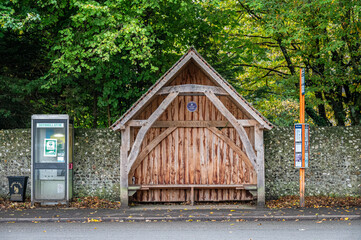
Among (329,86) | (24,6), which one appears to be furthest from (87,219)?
(329,86)

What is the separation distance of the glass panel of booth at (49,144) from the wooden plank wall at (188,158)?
2399 millimetres

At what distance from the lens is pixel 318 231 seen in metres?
9.80

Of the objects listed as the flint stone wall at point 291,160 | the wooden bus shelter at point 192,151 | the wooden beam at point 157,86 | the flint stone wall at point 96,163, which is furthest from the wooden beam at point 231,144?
the flint stone wall at point 96,163

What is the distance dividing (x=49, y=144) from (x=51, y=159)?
474 millimetres

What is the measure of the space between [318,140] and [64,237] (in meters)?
8.81

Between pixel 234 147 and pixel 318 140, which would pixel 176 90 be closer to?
pixel 234 147

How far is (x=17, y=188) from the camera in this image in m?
13.8

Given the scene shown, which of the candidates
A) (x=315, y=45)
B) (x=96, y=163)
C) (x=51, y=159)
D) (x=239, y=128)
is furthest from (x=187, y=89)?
(x=315, y=45)

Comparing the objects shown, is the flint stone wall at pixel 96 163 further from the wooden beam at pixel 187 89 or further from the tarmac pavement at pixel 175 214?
the wooden beam at pixel 187 89

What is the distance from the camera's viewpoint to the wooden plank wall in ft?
46.2

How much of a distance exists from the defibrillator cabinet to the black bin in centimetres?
57

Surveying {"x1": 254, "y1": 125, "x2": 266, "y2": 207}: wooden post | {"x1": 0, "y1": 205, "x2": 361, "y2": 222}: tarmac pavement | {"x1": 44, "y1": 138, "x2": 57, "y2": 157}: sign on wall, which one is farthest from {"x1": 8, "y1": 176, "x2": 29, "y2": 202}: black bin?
{"x1": 254, "y1": 125, "x2": 266, "y2": 207}: wooden post

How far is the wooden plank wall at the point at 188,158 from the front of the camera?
46.2 feet

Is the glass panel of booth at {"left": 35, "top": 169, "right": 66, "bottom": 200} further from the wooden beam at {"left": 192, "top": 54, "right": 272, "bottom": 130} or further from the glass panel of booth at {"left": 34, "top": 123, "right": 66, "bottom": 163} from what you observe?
the wooden beam at {"left": 192, "top": 54, "right": 272, "bottom": 130}
